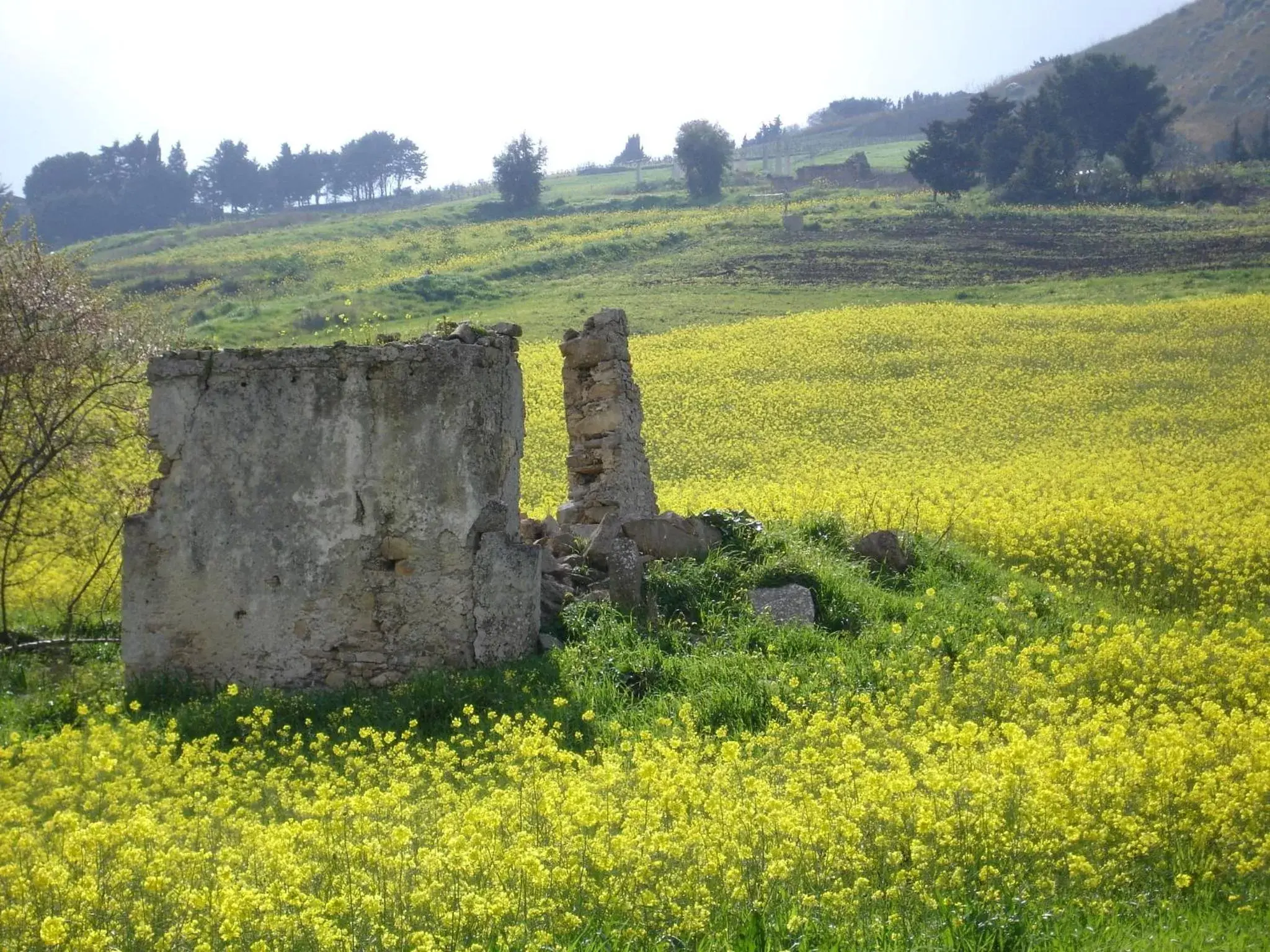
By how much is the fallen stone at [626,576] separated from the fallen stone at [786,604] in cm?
94

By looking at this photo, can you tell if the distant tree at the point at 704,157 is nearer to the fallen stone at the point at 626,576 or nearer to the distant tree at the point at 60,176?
the distant tree at the point at 60,176

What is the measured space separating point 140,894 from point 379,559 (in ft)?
13.9

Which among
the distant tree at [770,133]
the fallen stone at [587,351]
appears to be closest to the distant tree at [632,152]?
the distant tree at [770,133]

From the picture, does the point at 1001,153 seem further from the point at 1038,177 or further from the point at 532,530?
the point at 532,530

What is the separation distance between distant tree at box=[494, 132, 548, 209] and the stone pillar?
206 ft

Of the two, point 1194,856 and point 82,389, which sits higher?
point 82,389

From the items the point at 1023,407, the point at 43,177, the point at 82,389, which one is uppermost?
the point at 43,177

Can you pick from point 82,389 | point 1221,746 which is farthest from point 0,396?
point 1221,746

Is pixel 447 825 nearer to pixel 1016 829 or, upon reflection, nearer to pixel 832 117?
pixel 1016 829

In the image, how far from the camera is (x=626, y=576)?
10.3 meters

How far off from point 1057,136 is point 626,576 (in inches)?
2331

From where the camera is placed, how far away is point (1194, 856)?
18.3ft

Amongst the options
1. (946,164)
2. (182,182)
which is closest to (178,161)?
(182,182)

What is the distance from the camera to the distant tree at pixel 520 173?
2889 inches
